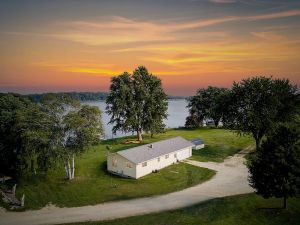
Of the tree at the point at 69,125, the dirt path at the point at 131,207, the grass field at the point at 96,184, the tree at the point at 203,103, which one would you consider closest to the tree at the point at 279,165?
the dirt path at the point at 131,207

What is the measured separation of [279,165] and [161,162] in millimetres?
28083

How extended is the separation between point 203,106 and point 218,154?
43.0 m

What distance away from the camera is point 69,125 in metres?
51.7

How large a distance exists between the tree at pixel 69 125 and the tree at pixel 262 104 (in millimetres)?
32960

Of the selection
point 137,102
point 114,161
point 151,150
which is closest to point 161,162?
point 151,150

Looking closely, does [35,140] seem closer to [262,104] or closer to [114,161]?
[114,161]

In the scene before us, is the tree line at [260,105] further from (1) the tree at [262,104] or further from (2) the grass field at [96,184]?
(2) the grass field at [96,184]

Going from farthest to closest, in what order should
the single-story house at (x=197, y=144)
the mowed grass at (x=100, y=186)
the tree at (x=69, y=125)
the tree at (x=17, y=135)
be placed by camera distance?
the single-story house at (x=197, y=144) < the tree at (x=69, y=125) < the tree at (x=17, y=135) < the mowed grass at (x=100, y=186)

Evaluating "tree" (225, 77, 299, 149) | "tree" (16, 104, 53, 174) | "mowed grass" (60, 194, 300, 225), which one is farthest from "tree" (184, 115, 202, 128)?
→ "mowed grass" (60, 194, 300, 225)

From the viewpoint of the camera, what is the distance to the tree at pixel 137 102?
81.6 meters

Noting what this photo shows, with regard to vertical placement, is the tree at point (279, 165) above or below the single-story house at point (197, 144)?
above

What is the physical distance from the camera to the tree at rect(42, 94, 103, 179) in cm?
5172

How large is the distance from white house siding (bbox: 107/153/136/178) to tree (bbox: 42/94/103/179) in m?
5.57

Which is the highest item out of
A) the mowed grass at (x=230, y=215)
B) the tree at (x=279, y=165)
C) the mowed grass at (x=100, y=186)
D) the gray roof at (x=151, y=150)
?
the tree at (x=279, y=165)
